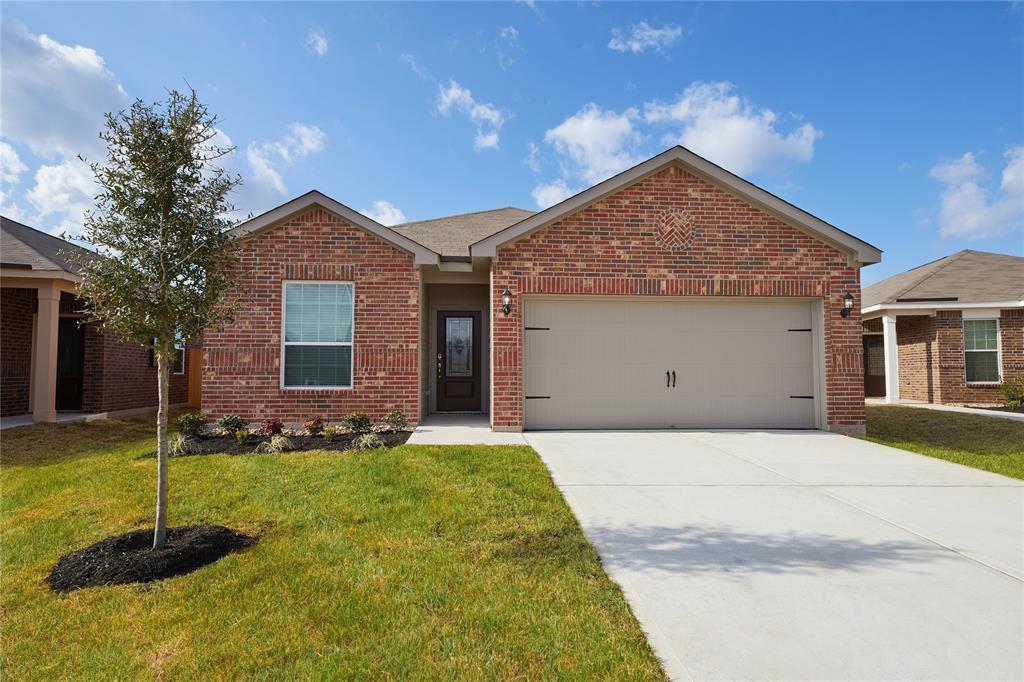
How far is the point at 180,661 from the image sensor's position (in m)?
2.46

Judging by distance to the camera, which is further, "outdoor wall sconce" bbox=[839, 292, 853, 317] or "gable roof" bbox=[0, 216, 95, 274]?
"gable roof" bbox=[0, 216, 95, 274]

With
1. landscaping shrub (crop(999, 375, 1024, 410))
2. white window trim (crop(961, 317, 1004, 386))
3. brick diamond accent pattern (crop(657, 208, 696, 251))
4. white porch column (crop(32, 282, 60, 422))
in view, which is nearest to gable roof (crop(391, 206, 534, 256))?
brick diamond accent pattern (crop(657, 208, 696, 251))

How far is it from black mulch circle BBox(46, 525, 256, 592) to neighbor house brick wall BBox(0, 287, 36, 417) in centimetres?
1036

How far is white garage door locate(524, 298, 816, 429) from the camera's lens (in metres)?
9.30

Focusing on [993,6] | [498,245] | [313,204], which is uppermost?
[993,6]

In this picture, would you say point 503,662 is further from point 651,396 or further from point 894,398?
point 894,398

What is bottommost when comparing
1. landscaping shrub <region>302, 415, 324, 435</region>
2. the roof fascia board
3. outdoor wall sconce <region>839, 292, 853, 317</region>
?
landscaping shrub <region>302, 415, 324, 435</region>

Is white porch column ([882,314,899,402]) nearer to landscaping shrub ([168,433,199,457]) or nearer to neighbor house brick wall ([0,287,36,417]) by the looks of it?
landscaping shrub ([168,433,199,457])

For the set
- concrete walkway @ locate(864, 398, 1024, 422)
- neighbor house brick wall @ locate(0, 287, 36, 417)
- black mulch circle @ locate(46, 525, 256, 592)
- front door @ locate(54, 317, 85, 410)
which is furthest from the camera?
front door @ locate(54, 317, 85, 410)

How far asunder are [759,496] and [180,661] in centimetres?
484

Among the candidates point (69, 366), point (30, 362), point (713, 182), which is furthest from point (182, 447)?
point (713, 182)

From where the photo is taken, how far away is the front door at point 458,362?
12.0m

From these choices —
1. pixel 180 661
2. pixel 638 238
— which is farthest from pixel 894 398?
pixel 180 661

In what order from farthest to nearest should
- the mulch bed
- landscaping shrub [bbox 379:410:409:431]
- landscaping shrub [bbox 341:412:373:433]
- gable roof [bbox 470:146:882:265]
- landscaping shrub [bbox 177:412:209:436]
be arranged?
gable roof [bbox 470:146:882:265] → landscaping shrub [bbox 379:410:409:431] → landscaping shrub [bbox 341:412:373:433] → landscaping shrub [bbox 177:412:209:436] → the mulch bed
